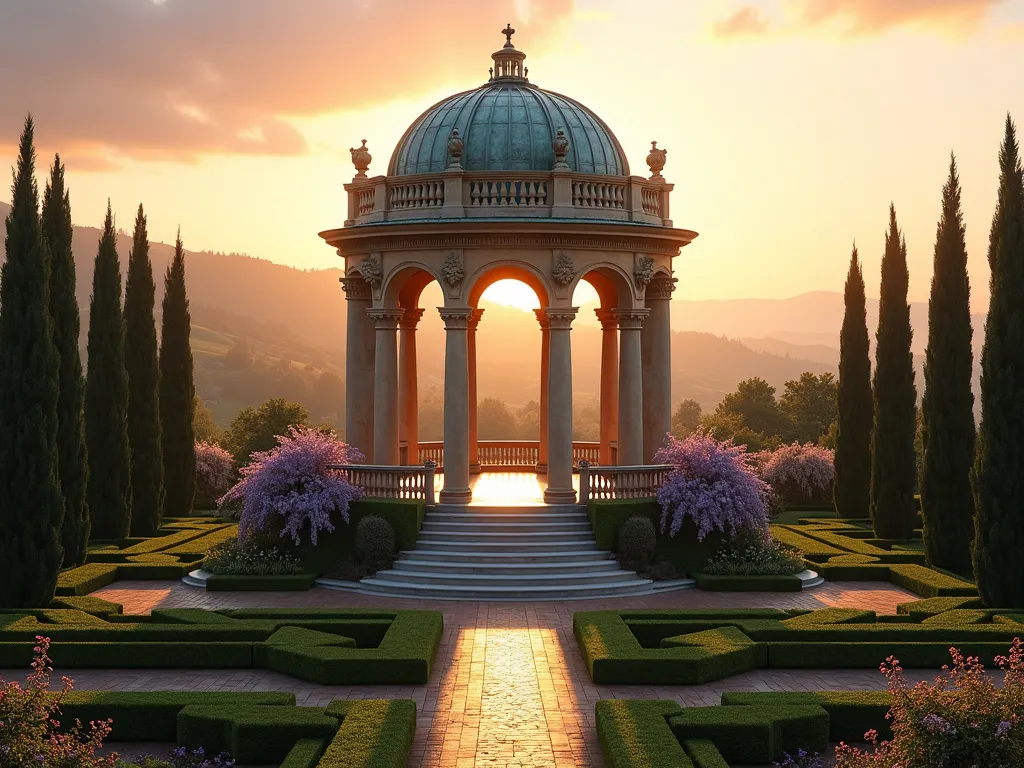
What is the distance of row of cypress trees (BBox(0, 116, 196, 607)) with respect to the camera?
2828cm

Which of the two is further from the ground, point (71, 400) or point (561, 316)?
point (561, 316)

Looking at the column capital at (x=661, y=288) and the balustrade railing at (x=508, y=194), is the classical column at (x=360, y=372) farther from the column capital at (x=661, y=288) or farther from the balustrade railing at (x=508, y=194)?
the column capital at (x=661, y=288)

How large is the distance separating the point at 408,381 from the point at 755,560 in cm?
1637

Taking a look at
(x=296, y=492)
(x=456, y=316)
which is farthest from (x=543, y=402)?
(x=296, y=492)

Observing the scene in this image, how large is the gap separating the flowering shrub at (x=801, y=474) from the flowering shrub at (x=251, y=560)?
25.4m

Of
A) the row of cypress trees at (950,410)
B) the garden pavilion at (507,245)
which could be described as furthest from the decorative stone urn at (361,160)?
the row of cypress trees at (950,410)

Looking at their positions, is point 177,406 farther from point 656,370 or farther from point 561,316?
point 656,370

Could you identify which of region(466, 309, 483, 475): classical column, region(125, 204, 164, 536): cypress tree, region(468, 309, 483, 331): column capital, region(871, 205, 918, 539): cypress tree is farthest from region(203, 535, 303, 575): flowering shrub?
region(871, 205, 918, 539): cypress tree

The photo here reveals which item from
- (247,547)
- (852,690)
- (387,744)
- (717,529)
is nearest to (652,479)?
(717,529)

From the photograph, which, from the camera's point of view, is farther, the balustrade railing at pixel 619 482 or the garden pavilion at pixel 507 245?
the garden pavilion at pixel 507 245

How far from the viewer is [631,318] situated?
38.2 meters

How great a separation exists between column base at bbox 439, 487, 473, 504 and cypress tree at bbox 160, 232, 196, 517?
52.1 feet

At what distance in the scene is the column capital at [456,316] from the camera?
121 feet

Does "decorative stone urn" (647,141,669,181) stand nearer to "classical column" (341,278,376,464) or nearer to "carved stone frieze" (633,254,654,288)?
"carved stone frieze" (633,254,654,288)
